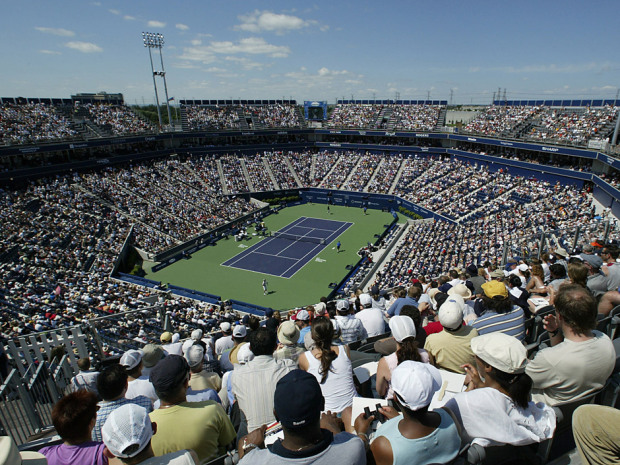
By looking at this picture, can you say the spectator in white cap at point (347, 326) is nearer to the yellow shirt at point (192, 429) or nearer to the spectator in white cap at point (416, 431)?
the yellow shirt at point (192, 429)

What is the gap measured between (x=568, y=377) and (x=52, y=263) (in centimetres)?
2767

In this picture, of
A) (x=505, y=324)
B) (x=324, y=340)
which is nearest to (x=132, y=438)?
(x=324, y=340)

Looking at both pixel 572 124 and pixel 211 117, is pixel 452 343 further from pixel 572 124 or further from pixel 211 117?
pixel 211 117

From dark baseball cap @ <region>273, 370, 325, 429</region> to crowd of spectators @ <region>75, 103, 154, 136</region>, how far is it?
51.7m

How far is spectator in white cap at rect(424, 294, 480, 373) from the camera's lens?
4.74 meters

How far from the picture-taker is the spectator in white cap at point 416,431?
110 inches

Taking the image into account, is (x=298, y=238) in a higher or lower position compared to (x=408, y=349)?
lower

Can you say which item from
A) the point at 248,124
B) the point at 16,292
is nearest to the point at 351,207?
the point at 248,124

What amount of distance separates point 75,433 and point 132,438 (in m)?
0.89

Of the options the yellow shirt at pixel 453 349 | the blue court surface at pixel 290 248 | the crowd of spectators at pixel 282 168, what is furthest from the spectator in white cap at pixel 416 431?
the crowd of spectators at pixel 282 168

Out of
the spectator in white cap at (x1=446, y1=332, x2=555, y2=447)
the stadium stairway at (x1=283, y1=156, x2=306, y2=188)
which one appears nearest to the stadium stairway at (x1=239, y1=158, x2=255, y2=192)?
the stadium stairway at (x1=283, y1=156, x2=306, y2=188)

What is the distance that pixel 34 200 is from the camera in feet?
104

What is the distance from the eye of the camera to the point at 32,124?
40.4 m

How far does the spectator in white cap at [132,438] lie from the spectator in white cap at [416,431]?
1.52m
